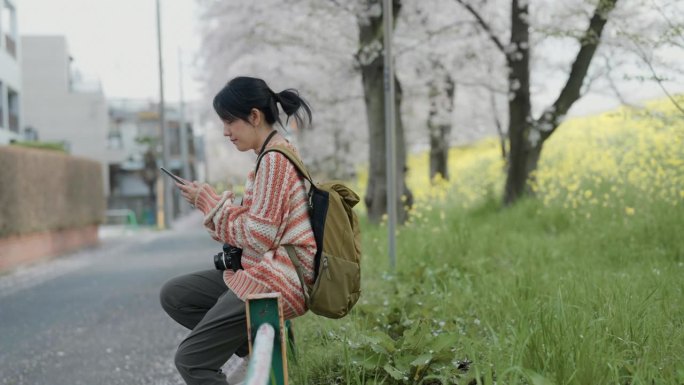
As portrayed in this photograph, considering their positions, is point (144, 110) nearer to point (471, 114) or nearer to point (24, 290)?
point (471, 114)

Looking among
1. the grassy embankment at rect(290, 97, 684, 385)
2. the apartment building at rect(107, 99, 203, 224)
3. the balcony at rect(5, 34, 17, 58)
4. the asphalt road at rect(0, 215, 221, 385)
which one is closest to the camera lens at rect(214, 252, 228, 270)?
the grassy embankment at rect(290, 97, 684, 385)

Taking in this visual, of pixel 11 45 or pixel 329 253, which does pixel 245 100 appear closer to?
pixel 329 253

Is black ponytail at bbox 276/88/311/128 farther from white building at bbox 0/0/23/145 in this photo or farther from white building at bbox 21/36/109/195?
white building at bbox 21/36/109/195

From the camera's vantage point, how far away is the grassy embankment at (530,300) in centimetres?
301

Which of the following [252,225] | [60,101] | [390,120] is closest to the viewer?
[252,225]

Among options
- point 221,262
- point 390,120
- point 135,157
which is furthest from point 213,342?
point 135,157

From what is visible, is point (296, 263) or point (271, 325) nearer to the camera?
point (271, 325)

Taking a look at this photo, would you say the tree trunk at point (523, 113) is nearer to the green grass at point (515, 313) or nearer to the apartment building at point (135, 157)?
the green grass at point (515, 313)

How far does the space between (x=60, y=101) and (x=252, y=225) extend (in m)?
44.9

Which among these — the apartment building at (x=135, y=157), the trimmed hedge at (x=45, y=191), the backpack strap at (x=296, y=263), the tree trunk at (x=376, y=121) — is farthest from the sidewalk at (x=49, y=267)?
the apartment building at (x=135, y=157)

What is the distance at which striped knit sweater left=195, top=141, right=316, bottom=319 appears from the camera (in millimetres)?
2701

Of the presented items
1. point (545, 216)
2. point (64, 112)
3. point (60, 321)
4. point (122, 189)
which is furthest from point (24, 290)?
point (122, 189)

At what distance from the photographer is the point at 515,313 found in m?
4.27

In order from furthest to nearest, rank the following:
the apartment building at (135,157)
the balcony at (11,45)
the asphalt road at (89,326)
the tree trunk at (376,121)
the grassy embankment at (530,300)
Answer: the apartment building at (135,157) → the balcony at (11,45) → the tree trunk at (376,121) → the asphalt road at (89,326) → the grassy embankment at (530,300)
